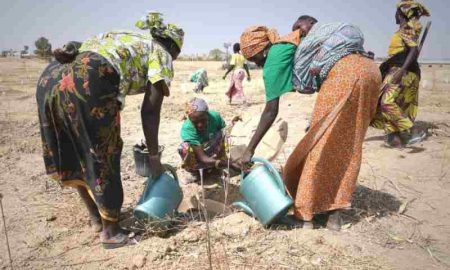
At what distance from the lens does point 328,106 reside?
2.58 metres

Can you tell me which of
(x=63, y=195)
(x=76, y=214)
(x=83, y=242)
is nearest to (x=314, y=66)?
(x=83, y=242)

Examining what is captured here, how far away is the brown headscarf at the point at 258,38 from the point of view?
107 inches

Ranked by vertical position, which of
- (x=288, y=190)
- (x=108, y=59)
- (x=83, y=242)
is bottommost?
(x=83, y=242)

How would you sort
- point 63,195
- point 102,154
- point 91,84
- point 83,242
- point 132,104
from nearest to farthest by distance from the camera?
point 91,84 < point 102,154 < point 83,242 < point 63,195 < point 132,104

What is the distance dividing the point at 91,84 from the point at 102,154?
47 cm

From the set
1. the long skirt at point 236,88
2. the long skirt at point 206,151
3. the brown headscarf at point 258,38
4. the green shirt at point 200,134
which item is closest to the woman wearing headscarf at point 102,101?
the brown headscarf at point 258,38

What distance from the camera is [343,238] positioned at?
2703 millimetres

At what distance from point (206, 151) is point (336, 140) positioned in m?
1.58

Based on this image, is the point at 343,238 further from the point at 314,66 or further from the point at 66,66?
the point at 66,66

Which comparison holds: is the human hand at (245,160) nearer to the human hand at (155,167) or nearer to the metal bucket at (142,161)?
the human hand at (155,167)

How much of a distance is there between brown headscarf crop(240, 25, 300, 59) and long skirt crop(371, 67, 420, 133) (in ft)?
9.46

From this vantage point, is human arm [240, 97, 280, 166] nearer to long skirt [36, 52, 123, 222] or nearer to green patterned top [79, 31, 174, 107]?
green patterned top [79, 31, 174, 107]

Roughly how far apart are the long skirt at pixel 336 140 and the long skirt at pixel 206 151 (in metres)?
1.20

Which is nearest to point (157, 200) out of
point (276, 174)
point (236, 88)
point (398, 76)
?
point (276, 174)
